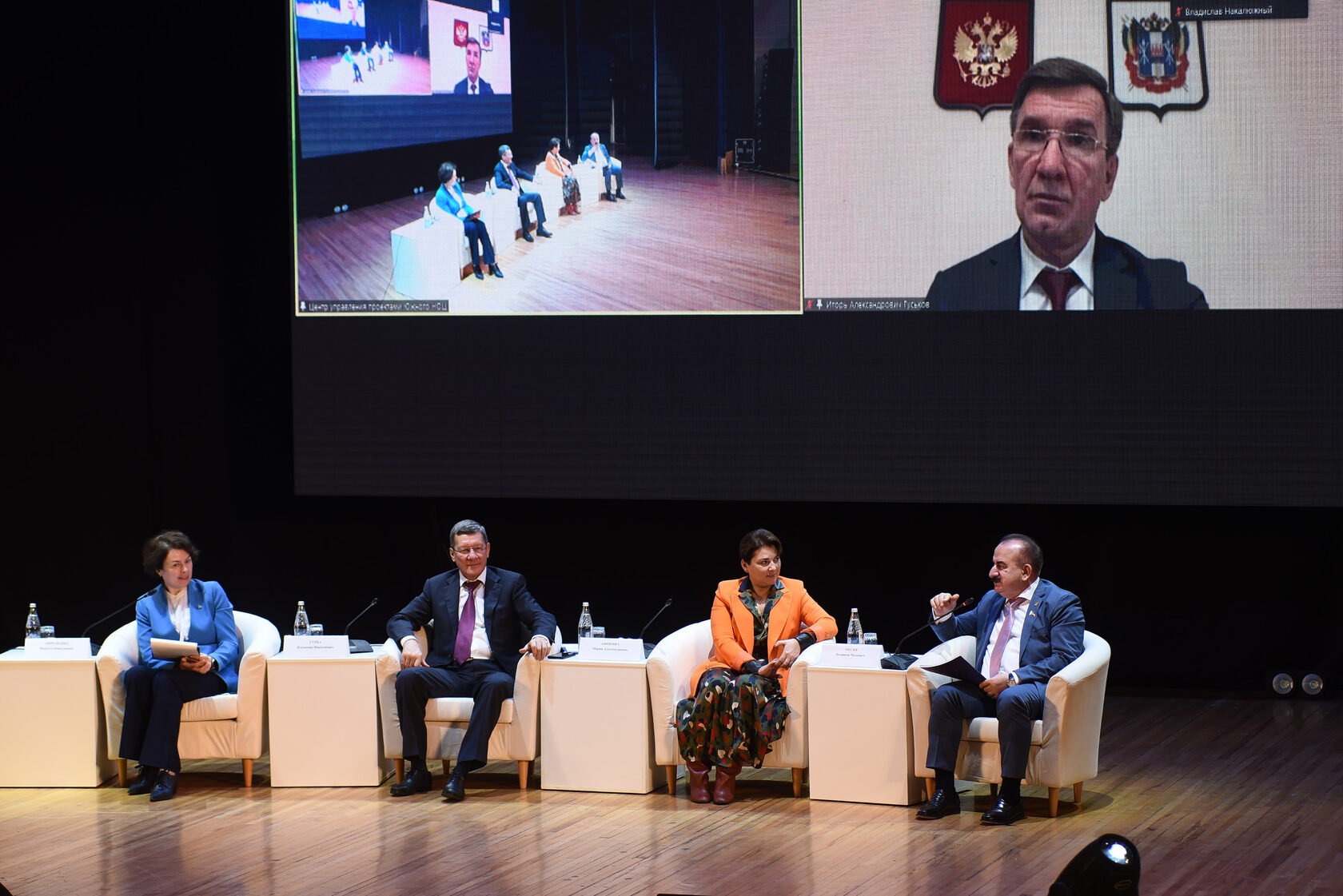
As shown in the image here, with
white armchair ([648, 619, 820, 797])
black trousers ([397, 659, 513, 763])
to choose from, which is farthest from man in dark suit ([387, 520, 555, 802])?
white armchair ([648, 619, 820, 797])

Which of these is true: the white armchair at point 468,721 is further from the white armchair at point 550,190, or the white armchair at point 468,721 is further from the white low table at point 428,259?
the white armchair at point 550,190

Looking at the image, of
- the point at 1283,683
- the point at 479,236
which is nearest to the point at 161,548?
the point at 479,236

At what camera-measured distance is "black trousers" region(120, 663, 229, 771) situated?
17.9 ft

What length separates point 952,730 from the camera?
5055 mm

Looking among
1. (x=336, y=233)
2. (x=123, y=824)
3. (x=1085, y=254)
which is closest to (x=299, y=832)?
(x=123, y=824)

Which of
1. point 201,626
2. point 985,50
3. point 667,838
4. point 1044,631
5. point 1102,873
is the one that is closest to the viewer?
Answer: point 1102,873

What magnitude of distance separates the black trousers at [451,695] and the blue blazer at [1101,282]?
2440mm

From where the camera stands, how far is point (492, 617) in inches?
221

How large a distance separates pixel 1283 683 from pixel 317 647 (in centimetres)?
431

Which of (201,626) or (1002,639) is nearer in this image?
(1002,639)

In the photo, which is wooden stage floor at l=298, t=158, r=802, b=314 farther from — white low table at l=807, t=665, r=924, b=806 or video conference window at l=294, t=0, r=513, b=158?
white low table at l=807, t=665, r=924, b=806

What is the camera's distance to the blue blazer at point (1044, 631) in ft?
16.7

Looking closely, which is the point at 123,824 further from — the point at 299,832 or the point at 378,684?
the point at 378,684

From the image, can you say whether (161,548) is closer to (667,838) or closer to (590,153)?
(667,838)
